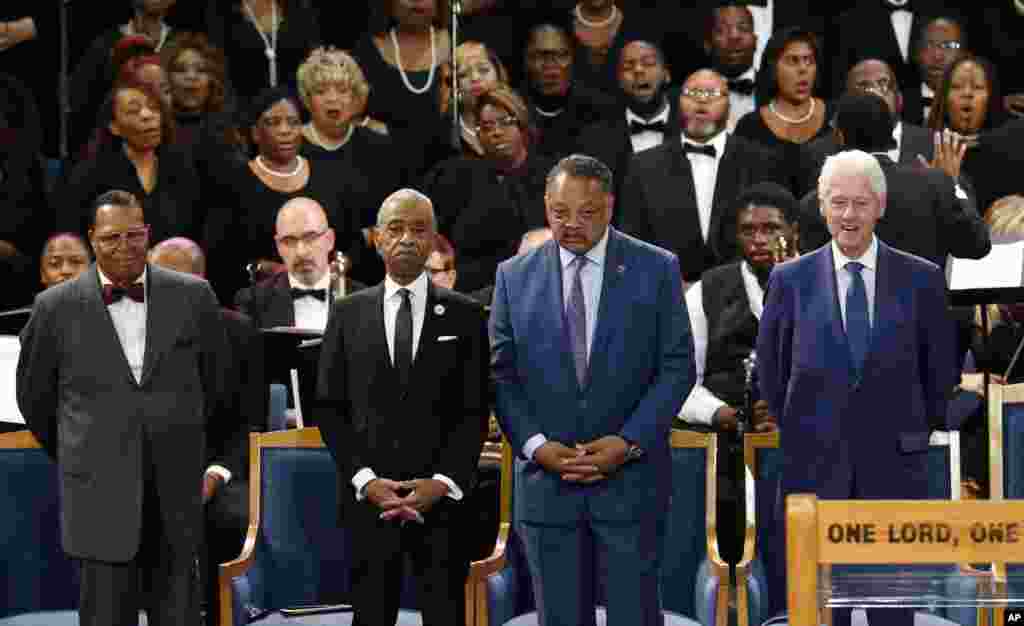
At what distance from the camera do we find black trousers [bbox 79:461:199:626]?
5598 mm

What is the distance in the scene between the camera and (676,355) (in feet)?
18.8

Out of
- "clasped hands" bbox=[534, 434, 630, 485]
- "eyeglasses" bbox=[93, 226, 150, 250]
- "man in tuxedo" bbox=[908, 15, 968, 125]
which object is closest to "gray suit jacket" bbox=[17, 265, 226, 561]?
"eyeglasses" bbox=[93, 226, 150, 250]

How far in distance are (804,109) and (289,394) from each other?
2.95 metres

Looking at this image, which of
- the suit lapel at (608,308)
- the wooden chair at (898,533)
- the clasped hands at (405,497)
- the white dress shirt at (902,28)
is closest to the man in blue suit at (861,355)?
the suit lapel at (608,308)

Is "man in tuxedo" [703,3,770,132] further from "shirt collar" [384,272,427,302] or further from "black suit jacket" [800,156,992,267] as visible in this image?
"shirt collar" [384,272,427,302]

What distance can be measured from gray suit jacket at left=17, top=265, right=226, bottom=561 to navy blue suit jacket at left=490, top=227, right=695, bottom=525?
35.3 inches

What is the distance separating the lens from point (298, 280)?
322 inches

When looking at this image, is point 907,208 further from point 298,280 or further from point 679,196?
point 298,280

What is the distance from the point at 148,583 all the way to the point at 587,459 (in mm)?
1292

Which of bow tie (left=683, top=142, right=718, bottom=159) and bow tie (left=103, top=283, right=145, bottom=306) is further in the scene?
bow tie (left=683, top=142, right=718, bottom=159)

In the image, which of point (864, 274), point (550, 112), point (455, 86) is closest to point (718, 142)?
point (550, 112)

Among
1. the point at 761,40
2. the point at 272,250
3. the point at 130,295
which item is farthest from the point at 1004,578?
the point at 761,40

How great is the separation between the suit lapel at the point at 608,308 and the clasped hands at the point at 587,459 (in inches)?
7.4

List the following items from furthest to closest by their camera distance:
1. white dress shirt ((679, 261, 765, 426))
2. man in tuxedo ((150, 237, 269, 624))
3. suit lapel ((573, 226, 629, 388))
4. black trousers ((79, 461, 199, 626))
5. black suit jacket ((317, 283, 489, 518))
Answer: white dress shirt ((679, 261, 765, 426)) < man in tuxedo ((150, 237, 269, 624)) < black suit jacket ((317, 283, 489, 518)) < suit lapel ((573, 226, 629, 388)) < black trousers ((79, 461, 199, 626))
